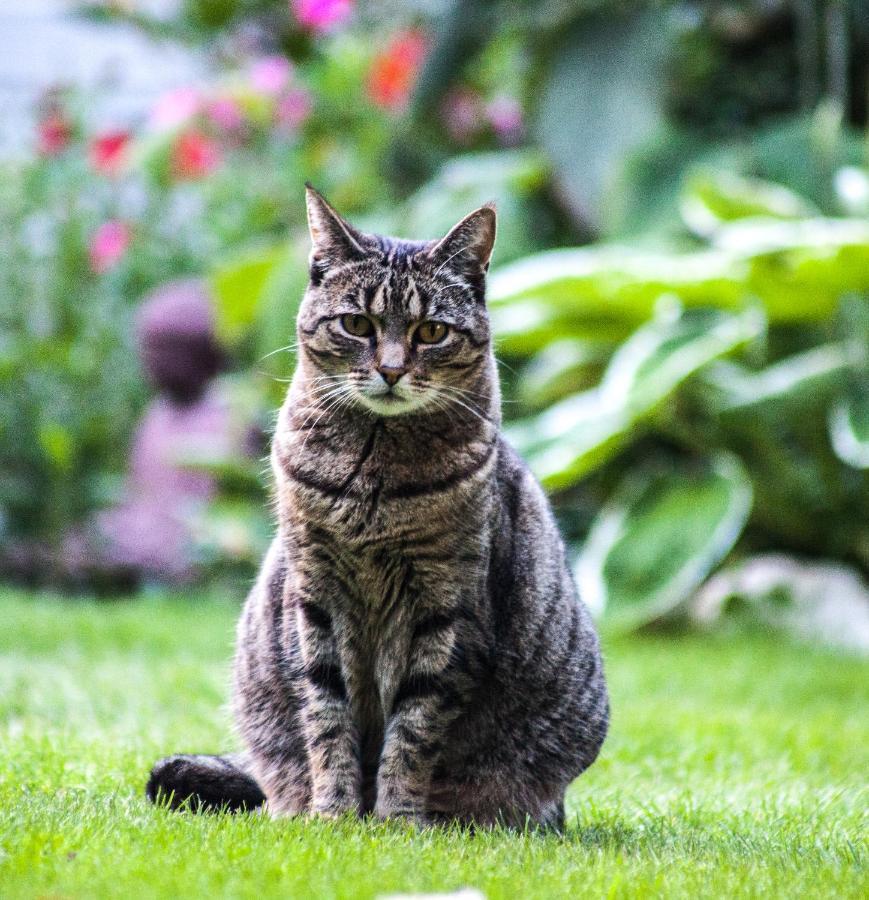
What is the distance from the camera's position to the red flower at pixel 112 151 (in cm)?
644

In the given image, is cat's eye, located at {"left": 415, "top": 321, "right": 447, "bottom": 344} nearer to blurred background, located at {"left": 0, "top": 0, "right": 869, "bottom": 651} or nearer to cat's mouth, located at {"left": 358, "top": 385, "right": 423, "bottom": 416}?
cat's mouth, located at {"left": 358, "top": 385, "right": 423, "bottom": 416}

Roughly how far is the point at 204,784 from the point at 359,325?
0.85m

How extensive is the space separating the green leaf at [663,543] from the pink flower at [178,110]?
339 centimetres

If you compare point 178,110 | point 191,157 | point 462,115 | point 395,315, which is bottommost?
point 191,157

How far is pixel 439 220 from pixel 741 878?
13.4ft

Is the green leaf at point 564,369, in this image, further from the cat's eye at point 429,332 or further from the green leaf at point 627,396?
the cat's eye at point 429,332

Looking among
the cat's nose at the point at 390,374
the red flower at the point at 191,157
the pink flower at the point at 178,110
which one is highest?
the cat's nose at the point at 390,374

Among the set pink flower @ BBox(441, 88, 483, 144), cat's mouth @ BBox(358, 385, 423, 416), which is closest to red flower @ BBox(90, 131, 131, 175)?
pink flower @ BBox(441, 88, 483, 144)

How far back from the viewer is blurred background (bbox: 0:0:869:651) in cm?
451

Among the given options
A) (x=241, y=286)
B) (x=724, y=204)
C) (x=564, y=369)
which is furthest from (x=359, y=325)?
(x=241, y=286)

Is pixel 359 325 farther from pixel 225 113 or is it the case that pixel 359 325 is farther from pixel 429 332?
pixel 225 113

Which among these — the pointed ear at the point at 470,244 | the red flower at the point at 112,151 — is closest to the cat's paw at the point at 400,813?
the pointed ear at the point at 470,244

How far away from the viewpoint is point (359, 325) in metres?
2.16

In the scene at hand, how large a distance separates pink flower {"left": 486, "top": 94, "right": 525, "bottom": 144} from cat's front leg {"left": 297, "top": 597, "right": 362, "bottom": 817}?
17.0 ft
